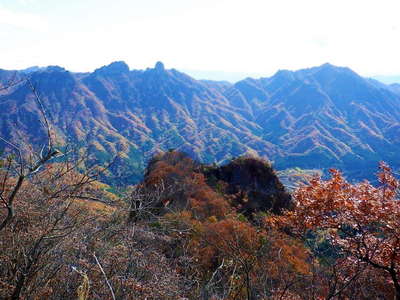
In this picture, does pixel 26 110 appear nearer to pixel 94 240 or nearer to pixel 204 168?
pixel 204 168

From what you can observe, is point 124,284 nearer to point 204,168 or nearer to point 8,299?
point 8,299

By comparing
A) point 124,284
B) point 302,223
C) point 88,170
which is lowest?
point 302,223

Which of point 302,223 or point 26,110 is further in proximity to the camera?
point 26,110

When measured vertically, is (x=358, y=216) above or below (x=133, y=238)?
above

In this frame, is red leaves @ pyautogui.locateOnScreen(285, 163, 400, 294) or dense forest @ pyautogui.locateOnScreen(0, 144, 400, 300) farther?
red leaves @ pyautogui.locateOnScreen(285, 163, 400, 294)

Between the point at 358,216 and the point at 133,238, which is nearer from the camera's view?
the point at 133,238

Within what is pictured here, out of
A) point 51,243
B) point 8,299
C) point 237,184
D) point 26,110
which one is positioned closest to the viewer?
point 8,299

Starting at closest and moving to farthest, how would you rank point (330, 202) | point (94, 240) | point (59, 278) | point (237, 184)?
point (59, 278)
point (94, 240)
point (330, 202)
point (237, 184)

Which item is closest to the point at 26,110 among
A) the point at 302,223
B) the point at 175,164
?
the point at 175,164

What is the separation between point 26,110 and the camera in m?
171

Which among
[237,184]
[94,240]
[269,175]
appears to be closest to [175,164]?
[237,184]

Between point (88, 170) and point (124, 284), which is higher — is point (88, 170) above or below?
above

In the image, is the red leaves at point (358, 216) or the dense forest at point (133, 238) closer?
the dense forest at point (133, 238)

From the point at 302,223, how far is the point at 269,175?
31908mm
